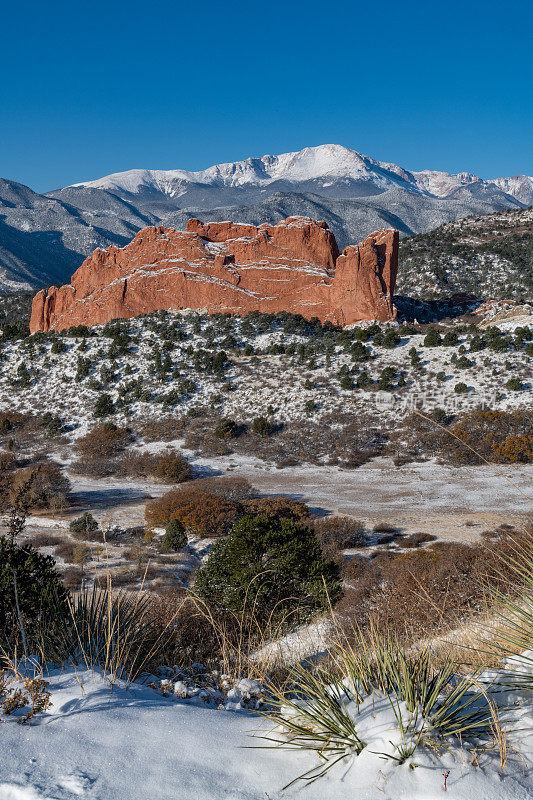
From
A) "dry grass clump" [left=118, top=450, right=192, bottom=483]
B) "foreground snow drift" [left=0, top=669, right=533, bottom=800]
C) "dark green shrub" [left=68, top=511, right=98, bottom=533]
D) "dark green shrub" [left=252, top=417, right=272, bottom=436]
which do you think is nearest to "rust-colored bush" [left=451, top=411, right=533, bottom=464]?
"dark green shrub" [left=252, top=417, right=272, bottom=436]

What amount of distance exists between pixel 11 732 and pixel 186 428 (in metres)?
24.3

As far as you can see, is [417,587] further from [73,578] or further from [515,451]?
[515,451]

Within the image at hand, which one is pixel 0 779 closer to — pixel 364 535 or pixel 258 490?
pixel 364 535

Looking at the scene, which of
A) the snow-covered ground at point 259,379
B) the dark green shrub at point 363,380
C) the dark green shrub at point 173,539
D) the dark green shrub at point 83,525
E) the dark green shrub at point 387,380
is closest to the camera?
the dark green shrub at point 173,539

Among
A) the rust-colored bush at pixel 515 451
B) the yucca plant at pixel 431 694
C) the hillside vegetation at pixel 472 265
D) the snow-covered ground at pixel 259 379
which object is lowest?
the rust-colored bush at pixel 515 451

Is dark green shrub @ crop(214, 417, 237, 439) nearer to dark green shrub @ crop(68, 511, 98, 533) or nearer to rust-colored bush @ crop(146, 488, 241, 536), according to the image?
rust-colored bush @ crop(146, 488, 241, 536)

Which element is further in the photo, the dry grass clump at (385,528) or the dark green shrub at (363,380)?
the dark green shrub at (363,380)

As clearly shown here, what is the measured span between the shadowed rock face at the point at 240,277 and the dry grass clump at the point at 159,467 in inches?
656

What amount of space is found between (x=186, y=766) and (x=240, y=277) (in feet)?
117

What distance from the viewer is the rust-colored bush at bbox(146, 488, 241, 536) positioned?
1430 cm

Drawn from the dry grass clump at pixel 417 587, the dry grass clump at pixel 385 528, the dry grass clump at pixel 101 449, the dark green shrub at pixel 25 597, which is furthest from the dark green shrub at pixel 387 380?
the dark green shrub at pixel 25 597

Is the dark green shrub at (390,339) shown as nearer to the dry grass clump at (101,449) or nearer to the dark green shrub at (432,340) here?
the dark green shrub at (432,340)

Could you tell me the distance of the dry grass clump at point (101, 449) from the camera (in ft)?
71.9

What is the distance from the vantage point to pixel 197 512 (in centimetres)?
1470
